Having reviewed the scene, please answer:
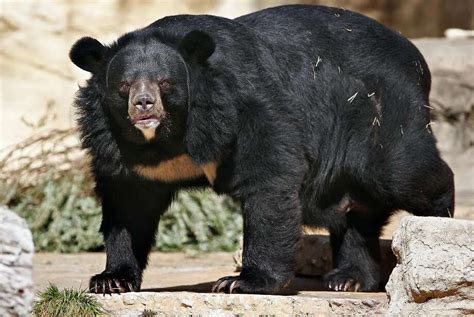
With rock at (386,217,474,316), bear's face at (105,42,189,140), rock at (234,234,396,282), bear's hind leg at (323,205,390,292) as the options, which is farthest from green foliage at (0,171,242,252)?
rock at (386,217,474,316)

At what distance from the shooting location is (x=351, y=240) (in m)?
6.80

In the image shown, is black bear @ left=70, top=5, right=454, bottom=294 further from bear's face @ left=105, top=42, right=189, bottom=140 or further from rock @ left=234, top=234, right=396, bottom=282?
rock @ left=234, top=234, right=396, bottom=282

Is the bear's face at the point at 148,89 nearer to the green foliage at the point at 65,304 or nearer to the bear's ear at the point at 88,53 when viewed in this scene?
the bear's ear at the point at 88,53

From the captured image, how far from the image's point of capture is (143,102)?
5.57 m

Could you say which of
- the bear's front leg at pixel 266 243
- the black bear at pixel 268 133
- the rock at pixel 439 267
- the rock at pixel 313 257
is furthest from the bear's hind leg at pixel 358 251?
the rock at pixel 439 267

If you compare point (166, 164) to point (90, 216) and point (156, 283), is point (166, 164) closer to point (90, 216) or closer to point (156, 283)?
point (156, 283)

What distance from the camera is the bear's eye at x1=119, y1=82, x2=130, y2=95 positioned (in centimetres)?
569

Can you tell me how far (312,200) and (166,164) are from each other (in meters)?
1.07

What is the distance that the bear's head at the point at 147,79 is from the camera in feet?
18.5

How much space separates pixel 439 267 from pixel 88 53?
92.5 inches

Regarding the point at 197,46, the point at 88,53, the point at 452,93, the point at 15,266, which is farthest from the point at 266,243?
the point at 452,93

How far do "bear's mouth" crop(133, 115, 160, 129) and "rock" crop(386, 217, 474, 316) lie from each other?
1478 mm

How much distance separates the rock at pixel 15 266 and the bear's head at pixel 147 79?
72.3 inches

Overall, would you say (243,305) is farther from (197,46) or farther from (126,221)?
(197,46)
